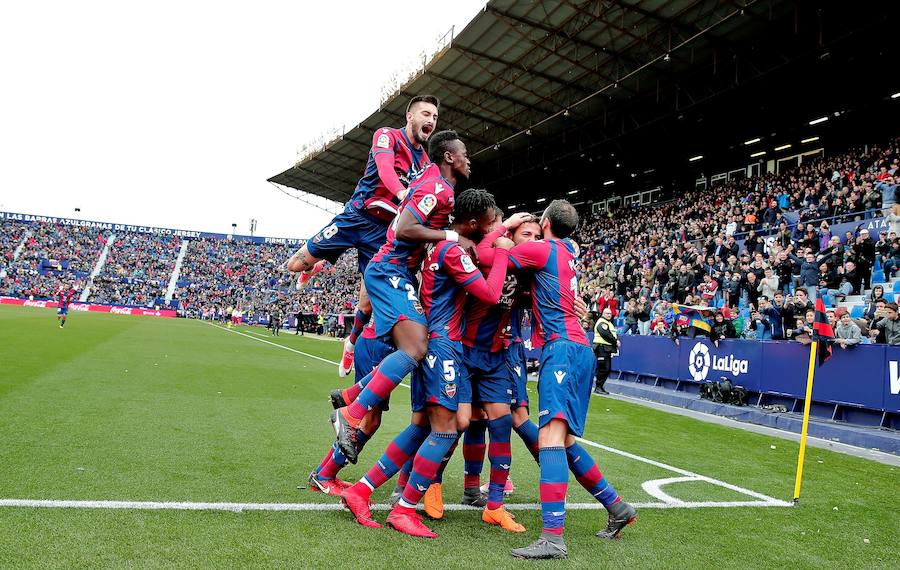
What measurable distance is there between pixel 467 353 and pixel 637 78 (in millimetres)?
22814

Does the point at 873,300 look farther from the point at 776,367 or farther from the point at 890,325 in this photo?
the point at 776,367

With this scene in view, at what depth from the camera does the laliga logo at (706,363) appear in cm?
1312

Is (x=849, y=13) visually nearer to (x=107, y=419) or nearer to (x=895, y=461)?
(x=895, y=461)

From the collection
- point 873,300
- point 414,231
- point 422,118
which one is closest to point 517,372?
point 414,231

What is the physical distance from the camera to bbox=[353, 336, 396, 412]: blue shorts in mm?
4820

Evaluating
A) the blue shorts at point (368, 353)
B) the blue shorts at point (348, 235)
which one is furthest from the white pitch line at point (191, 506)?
the blue shorts at point (348, 235)

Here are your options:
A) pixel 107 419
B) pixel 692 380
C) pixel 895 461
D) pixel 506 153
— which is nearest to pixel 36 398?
pixel 107 419

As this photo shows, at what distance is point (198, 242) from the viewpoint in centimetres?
7512

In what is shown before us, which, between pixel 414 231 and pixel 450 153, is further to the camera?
pixel 450 153

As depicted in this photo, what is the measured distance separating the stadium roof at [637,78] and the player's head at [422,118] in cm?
1653

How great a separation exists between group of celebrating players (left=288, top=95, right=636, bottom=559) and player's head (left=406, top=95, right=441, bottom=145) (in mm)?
403

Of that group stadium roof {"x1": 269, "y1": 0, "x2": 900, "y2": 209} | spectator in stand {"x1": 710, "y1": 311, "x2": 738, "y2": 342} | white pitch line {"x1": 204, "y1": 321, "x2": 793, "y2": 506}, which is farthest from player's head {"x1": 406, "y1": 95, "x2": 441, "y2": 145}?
stadium roof {"x1": 269, "y1": 0, "x2": 900, "y2": 209}

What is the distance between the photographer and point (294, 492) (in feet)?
14.6

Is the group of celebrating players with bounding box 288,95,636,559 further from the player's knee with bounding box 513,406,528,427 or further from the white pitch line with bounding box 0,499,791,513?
the white pitch line with bounding box 0,499,791,513
